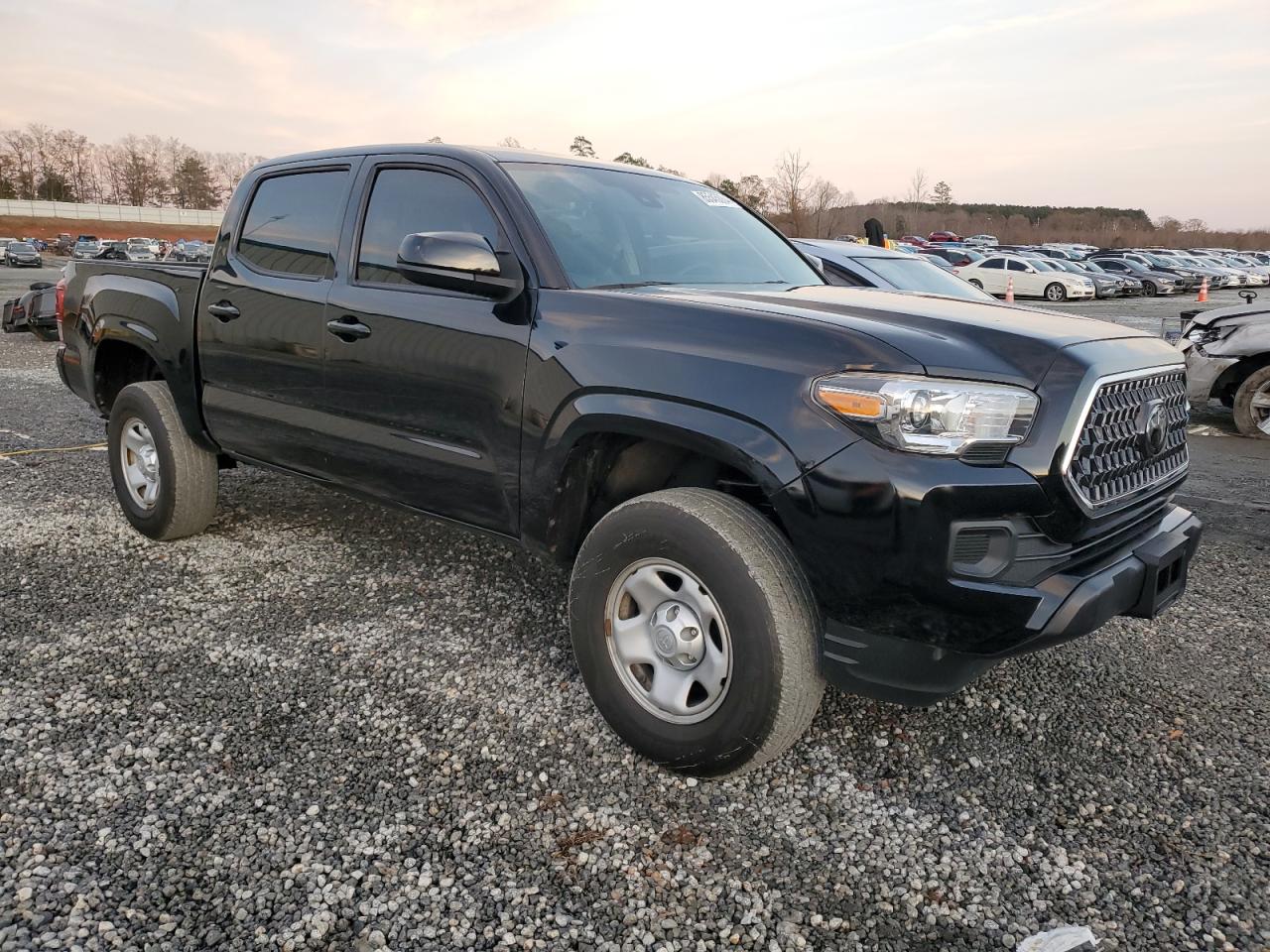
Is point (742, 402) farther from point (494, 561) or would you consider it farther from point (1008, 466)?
point (494, 561)

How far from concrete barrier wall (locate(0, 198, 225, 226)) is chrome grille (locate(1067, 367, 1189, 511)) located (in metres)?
96.1

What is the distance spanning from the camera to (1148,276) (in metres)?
35.3

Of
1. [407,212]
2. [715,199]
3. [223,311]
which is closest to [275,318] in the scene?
[223,311]

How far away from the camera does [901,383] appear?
2.34m

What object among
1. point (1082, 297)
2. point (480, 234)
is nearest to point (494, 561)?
point (480, 234)

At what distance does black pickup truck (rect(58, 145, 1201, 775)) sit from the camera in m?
2.36

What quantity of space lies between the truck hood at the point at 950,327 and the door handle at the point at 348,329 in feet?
3.72

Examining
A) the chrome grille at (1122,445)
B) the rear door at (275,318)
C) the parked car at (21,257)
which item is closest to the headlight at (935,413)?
the chrome grille at (1122,445)

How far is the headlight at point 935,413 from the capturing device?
234 centimetres

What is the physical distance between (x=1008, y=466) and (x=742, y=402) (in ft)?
2.24

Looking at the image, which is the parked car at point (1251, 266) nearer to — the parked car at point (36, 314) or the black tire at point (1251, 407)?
the black tire at point (1251, 407)

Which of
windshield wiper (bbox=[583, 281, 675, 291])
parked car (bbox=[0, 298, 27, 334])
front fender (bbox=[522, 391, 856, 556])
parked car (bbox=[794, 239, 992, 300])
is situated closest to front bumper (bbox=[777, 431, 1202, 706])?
front fender (bbox=[522, 391, 856, 556])

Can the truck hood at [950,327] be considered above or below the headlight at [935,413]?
above

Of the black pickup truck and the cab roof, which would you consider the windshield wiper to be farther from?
the cab roof
